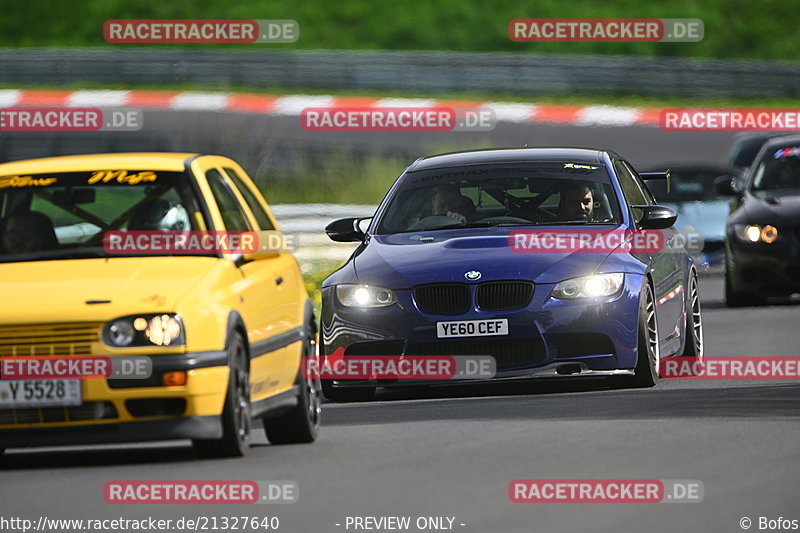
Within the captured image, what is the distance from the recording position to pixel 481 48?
150ft

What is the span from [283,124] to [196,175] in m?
21.8

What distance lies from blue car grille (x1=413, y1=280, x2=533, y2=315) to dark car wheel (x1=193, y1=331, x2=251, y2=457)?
2730 millimetres

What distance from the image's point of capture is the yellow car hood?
9.96 m

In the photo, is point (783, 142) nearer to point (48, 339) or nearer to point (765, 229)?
point (765, 229)

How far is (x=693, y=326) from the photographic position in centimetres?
1523

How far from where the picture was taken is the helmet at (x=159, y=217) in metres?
10.8

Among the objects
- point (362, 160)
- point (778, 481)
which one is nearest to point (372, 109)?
point (362, 160)
